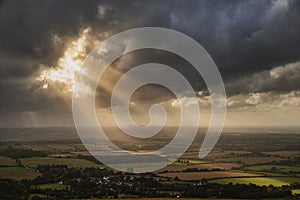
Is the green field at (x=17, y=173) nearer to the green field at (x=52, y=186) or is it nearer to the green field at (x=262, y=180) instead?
the green field at (x=52, y=186)

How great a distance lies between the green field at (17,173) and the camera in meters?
68.2

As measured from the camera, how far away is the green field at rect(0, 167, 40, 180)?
224 ft

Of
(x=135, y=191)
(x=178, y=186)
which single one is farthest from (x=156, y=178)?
(x=135, y=191)

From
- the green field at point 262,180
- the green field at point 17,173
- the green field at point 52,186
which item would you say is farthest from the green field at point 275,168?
the green field at point 17,173

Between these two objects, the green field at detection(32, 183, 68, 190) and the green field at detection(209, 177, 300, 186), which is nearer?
the green field at detection(32, 183, 68, 190)


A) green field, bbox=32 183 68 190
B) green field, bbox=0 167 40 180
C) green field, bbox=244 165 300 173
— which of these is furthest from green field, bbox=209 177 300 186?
green field, bbox=0 167 40 180

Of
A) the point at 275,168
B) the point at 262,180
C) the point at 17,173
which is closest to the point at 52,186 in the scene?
the point at 17,173

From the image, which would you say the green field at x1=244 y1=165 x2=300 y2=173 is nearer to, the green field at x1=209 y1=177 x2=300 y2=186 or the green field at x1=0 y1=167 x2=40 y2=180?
the green field at x1=209 y1=177 x2=300 y2=186

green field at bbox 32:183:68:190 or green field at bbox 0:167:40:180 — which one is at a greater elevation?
green field at bbox 0:167:40:180

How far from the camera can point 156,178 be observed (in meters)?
69.8

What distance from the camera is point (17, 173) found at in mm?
72812

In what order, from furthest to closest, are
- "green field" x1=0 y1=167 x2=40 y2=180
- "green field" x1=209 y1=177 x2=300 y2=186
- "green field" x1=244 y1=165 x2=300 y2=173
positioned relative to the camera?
"green field" x1=244 y1=165 x2=300 y2=173 → "green field" x1=0 y1=167 x2=40 y2=180 → "green field" x1=209 y1=177 x2=300 y2=186

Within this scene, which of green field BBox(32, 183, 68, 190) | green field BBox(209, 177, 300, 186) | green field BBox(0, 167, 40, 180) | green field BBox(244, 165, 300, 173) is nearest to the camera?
green field BBox(32, 183, 68, 190)

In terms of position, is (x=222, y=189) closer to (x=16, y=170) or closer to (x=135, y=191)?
(x=135, y=191)
